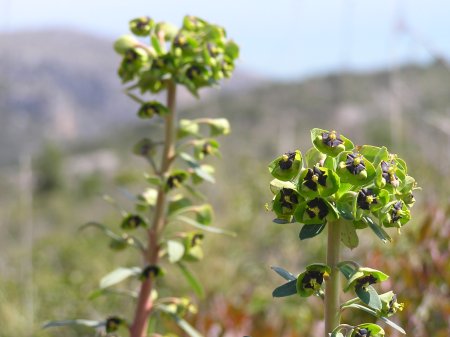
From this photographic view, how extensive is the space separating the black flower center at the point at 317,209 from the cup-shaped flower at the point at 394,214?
118mm

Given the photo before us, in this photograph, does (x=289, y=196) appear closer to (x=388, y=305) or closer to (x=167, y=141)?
(x=388, y=305)

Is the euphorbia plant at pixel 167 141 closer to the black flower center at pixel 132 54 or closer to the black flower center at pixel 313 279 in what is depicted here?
the black flower center at pixel 132 54

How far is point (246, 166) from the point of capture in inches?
428

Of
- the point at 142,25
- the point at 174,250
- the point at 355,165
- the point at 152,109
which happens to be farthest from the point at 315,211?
the point at 142,25

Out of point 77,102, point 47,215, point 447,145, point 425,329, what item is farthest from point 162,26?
point 77,102

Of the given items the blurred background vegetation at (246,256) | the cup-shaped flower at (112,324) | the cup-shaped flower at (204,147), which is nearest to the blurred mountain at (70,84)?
the blurred background vegetation at (246,256)

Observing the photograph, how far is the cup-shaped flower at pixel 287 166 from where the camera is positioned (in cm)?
134

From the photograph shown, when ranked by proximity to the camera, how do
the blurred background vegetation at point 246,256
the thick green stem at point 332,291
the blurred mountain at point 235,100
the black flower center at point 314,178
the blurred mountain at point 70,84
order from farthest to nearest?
the blurred mountain at point 70,84, the blurred mountain at point 235,100, the blurred background vegetation at point 246,256, the thick green stem at point 332,291, the black flower center at point 314,178

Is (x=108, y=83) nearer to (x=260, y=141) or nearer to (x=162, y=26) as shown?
(x=260, y=141)

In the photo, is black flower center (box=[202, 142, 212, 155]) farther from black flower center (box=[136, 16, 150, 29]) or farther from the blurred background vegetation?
black flower center (box=[136, 16, 150, 29])

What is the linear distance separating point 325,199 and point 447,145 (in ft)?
13.6

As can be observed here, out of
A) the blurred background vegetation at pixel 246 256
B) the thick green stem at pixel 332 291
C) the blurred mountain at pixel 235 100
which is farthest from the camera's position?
the blurred mountain at pixel 235 100

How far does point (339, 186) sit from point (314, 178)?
2.4 inches

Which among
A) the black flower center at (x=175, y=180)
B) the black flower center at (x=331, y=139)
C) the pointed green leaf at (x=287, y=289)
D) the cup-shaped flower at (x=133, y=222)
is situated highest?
the black flower center at (x=331, y=139)
